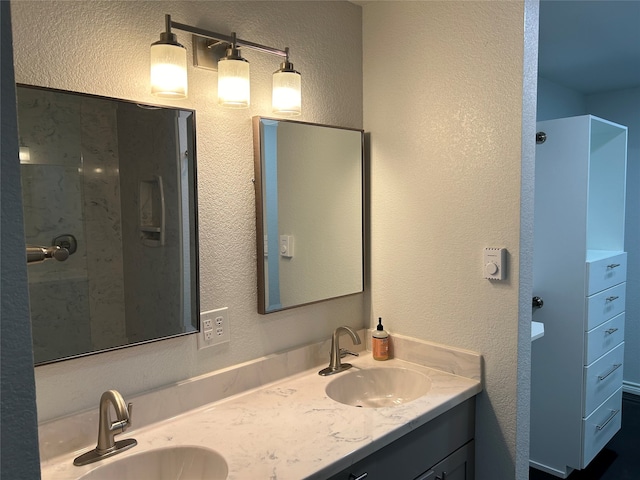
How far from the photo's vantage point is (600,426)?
2.82m

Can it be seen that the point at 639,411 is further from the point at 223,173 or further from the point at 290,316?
the point at 223,173

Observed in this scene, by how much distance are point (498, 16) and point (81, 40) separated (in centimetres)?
132

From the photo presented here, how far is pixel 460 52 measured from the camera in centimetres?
177

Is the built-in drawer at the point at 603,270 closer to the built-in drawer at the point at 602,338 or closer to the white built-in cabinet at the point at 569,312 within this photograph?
the white built-in cabinet at the point at 569,312

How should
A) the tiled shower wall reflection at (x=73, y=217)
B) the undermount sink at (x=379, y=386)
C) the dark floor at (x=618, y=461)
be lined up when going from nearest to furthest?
the tiled shower wall reflection at (x=73, y=217) < the undermount sink at (x=379, y=386) < the dark floor at (x=618, y=461)

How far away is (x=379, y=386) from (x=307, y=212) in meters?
0.75

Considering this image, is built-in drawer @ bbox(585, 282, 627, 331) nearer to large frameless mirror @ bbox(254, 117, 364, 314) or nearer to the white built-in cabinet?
the white built-in cabinet

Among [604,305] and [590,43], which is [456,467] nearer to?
[604,305]

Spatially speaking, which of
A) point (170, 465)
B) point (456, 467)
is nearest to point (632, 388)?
point (456, 467)

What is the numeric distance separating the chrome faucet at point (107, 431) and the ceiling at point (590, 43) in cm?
242

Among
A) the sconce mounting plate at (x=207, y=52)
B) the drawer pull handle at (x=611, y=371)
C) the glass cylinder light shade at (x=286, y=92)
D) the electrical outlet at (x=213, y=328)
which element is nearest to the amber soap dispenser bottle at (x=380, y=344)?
the electrical outlet at (x=213, y=328)

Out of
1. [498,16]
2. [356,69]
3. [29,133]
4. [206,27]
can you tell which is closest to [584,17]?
[498,16]

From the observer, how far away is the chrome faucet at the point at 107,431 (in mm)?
1225

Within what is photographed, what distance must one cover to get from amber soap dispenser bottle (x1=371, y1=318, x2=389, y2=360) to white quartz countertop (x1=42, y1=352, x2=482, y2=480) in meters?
0.28
